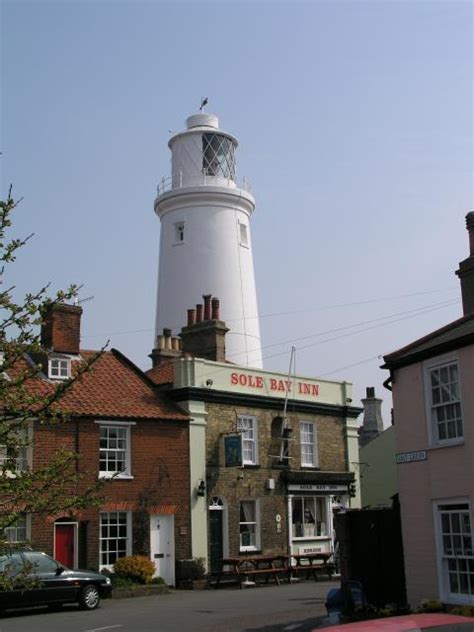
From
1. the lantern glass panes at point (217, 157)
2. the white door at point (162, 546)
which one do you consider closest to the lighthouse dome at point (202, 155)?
the lantern glass panes at point (217, 157)

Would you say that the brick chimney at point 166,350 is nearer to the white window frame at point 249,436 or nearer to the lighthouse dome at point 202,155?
the white window frame at point 249,436

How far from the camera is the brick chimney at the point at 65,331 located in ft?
90.6

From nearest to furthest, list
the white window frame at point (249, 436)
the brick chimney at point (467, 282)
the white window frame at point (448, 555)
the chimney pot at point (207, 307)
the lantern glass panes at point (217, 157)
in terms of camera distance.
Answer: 1. the white window frame at point (448, 555)
2. the brick chimney at point (467, 282)
3. the white window frame at point (249, 436)
4. the chimney pot at point (207, 307)
5. the lantern glass panes at point (217, 157)

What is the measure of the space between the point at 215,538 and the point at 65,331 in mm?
8737

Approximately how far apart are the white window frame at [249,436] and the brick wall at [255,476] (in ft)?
0.53

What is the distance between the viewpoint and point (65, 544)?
83.3ft

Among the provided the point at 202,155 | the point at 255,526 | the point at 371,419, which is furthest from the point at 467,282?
the point at 371,419

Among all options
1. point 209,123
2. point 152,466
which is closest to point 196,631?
point 152,466

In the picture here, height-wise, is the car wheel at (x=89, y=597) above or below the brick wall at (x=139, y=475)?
below

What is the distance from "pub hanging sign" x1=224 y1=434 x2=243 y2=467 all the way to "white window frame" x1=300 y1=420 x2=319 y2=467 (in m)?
4.13

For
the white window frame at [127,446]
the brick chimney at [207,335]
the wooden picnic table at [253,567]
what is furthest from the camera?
the brick chimney at [207,335]

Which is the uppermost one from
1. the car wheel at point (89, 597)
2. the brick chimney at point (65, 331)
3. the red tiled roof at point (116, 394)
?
the brick chimney at point (65, 331)

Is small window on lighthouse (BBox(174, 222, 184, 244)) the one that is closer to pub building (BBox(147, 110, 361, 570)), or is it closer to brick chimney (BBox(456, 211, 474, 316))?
pub building (BBox(147, 110, 361, 570))

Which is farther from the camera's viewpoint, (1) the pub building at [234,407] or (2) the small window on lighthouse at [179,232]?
(2) the small window on lighthouse at [179,232]
